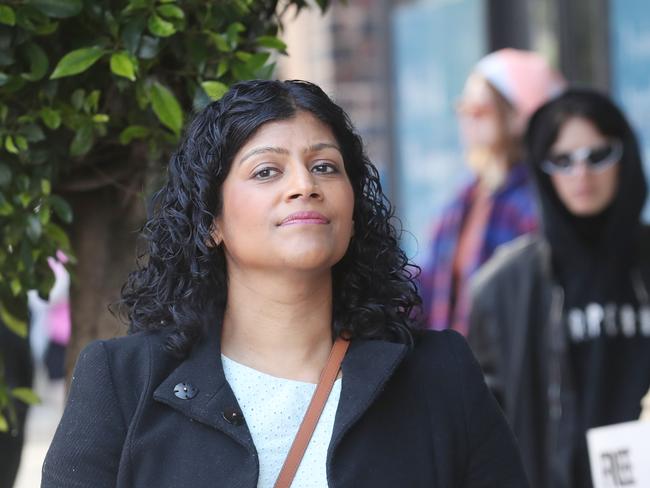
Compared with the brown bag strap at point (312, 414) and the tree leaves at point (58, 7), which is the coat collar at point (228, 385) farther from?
the tree leaves at point (58, 7)

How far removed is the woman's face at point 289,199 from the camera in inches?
95.4

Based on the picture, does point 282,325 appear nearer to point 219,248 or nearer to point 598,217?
point 219,248

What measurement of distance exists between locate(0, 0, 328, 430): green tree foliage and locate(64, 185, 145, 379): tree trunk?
248mm

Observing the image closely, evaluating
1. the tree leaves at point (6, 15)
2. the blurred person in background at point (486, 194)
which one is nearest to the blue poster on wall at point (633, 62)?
the blurred person in background at point (486, 194)

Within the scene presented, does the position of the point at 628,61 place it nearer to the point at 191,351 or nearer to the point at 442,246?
the point at 442,246

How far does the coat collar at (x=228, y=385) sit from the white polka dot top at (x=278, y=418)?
0.08 ft

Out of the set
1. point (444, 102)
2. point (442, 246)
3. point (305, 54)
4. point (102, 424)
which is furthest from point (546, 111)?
point (305, 54)

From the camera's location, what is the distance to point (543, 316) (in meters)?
4.98

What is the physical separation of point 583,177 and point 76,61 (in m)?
2.63

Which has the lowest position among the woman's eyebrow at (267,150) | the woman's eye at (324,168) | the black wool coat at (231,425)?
the black wool coat at (231,425)

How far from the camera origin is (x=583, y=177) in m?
4.92

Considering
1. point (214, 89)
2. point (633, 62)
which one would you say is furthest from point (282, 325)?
point (633, 62)

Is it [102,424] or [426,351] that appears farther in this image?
[426,351]

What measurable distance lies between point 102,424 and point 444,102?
6.55 m
